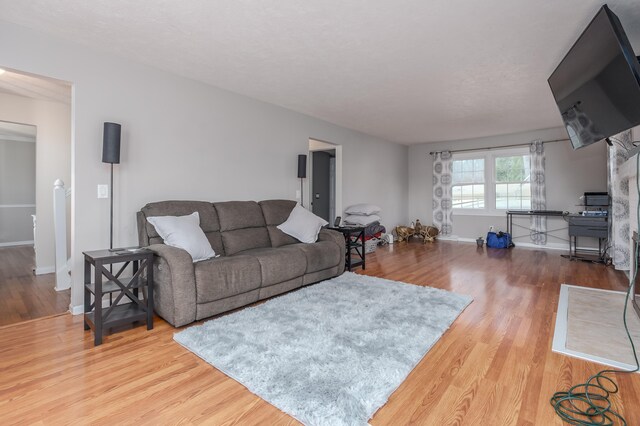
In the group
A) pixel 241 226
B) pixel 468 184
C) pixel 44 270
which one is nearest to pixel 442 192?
pixel 468 184

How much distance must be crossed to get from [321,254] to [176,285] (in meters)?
1.63

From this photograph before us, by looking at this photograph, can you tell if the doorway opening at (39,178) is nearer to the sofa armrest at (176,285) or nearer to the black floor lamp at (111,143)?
the black floor lamp at (111,143)

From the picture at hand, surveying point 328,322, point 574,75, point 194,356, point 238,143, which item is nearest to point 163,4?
point 238,143

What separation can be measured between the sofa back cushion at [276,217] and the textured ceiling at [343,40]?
139 cm

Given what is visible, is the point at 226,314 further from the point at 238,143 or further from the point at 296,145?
the point at 296,145

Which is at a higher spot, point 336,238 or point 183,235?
point 183,235

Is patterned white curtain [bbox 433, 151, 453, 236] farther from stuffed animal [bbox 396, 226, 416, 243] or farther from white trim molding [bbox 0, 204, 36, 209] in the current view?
white trim molding [bbox 0, 204, 36, 209]

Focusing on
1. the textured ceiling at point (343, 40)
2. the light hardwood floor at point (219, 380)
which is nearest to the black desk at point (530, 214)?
the textured ceiling at point (343, 40)

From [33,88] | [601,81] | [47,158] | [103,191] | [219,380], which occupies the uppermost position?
[33,88]

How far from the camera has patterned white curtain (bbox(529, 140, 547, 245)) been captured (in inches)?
238

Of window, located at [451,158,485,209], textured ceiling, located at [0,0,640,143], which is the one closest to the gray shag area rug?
textured ceiling, located at [0,0,640,143]

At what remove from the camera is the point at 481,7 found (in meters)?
2.17

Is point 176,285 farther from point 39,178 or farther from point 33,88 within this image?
point 39,178

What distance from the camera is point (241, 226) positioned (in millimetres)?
3521
